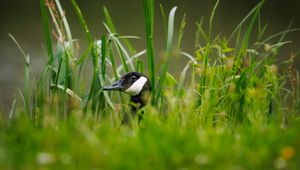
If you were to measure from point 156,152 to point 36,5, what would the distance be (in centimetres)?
692

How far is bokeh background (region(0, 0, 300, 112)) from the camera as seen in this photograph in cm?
777

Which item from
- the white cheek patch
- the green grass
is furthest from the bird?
the green grass

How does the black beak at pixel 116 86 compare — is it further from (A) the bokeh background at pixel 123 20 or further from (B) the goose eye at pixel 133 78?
(A) the bokeh background at pixel 123 20

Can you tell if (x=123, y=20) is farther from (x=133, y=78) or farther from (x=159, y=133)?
(x=159, y=133)

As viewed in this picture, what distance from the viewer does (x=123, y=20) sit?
29.5 ft

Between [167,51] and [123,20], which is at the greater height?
[167,51]

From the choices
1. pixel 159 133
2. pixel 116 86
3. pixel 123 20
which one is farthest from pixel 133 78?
pixel 123 20

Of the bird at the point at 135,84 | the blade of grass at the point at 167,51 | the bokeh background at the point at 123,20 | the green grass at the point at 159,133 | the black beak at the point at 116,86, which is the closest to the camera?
the green grass at the point at 159,133

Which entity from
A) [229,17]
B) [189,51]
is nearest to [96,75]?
[189,51]

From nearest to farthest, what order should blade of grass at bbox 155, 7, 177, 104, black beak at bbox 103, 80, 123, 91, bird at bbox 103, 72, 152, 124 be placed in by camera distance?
blade of grass at bbox 155, 7, 177, 104 < black beak at bbox 103, 80, 123, 91 < bird at bbox 103, 72, 152, 124

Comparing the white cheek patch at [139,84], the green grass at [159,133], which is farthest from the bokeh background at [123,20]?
the green grass at [159,133]

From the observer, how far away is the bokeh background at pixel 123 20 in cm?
777

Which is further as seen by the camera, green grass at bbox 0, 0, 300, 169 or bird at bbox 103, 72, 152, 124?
bird at bbox 103, 72, 152, 124

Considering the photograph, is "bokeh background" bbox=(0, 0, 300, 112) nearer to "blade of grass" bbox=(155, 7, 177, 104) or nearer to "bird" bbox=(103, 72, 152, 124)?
"bird" bbox=(103, 72, 152, 124)
